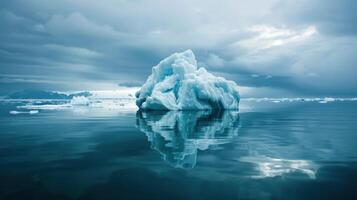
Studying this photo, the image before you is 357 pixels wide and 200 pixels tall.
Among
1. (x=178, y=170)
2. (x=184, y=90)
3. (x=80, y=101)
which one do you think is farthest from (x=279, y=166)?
(x=80, y=101)

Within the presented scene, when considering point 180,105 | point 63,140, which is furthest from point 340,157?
point 180,105

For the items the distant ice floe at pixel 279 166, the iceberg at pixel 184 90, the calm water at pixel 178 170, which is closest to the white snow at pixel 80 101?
the iceberg at pixel 184 90

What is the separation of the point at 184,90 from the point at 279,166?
32.6 metres

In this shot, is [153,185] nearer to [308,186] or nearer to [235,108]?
[308,186]

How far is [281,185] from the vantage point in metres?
6.70

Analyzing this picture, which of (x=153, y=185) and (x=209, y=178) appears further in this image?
(x=209, y=178)

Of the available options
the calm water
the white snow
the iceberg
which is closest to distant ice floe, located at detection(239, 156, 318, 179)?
the calm water

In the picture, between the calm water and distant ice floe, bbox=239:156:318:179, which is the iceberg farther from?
distant ice floe, bbox=239:156:318:179

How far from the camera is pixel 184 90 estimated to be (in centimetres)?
4084

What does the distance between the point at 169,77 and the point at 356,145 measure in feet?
115

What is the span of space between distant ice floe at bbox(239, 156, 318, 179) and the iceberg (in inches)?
1212

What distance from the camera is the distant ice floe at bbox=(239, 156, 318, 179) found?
7.78 meters

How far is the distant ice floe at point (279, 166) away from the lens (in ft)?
25.5

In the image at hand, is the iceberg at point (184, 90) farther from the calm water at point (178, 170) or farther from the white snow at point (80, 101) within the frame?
the white snow at point (80, 101)
